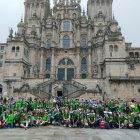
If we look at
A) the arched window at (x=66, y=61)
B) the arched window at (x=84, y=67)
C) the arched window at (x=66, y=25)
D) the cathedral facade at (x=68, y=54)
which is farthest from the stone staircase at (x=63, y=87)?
the arched window at (x=66, y=25)

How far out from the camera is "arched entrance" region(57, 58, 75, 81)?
63256 mm

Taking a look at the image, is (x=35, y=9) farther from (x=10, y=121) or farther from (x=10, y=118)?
(x=10, y=121)

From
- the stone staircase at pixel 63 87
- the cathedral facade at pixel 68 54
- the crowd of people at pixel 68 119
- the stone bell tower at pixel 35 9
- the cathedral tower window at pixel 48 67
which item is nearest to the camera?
the crowd of people at pixel 68 119

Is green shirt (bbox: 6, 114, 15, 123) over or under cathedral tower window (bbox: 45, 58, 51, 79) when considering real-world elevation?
under

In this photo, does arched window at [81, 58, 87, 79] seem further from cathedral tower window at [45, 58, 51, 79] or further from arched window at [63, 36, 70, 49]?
cathedral tower window at [45, 58, 51, 79]

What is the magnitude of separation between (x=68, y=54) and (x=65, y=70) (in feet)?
14.6

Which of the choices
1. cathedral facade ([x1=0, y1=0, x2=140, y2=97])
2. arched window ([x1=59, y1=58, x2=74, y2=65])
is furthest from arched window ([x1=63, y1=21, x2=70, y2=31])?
arched window ([x1=59, y1=58, x2=74, y2=65])

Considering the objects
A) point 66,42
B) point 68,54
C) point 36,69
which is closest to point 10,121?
point 36,69

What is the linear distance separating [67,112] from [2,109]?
253 inches

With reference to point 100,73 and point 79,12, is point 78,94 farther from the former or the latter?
point 79,12

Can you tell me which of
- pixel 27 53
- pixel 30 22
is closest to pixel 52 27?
pixel 30 22

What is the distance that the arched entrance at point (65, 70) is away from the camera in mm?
63256

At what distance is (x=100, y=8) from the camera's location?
2717 inches

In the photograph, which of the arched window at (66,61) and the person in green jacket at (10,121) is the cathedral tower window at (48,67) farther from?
the person in green jacket at (10,121)
